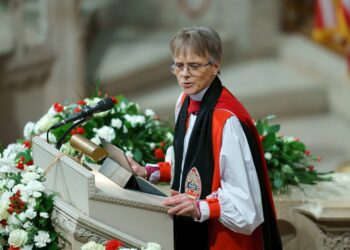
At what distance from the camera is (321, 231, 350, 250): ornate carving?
468 centimetres

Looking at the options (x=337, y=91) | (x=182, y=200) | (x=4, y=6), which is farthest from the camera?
(x=337, y=91)

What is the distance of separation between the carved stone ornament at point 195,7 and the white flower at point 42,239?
28.7ft

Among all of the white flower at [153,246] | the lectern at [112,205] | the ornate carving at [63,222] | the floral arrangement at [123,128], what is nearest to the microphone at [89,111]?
the lectern at [112,205]

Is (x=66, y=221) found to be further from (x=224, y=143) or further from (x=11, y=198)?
(x=224, y=143)

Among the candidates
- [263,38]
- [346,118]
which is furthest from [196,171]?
[263,38]

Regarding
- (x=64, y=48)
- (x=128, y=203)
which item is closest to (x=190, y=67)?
(x=128, y=203)

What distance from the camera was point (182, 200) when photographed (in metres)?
3.63

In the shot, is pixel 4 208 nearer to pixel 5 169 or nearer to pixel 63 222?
pixel 5 169

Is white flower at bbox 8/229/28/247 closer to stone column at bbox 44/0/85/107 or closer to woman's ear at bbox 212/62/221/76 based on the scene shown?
woman's ear at bbox 212/62/221/76

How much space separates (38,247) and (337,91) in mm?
7953

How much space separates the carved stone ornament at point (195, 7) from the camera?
40.3ft

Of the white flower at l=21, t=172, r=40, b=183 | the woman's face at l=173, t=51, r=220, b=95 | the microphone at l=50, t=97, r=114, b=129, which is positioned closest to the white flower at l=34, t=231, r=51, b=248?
the white flower at l=21, t=172, r=40, b=183

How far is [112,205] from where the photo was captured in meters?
3.58

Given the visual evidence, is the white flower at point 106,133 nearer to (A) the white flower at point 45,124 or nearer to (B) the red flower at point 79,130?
(B) the red flower at point 79,130
